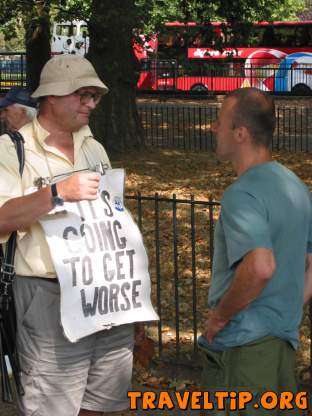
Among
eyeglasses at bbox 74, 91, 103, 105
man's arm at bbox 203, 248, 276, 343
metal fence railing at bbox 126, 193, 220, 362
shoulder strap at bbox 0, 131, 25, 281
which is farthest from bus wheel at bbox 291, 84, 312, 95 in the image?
man's arm at bbox 203, 248, 276, 343

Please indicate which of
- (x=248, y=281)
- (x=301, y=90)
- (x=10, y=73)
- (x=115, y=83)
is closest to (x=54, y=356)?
(x=248, y=281)

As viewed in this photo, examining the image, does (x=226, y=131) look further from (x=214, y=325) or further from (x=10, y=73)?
(x=10, y=73)

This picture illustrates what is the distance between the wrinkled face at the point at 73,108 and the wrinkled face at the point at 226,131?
614 millimetres

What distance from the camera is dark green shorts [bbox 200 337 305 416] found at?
331 centimetres

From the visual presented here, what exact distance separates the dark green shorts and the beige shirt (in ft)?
2.40

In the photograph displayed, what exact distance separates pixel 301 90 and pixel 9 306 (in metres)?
29.2

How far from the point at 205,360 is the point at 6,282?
0.82 metres

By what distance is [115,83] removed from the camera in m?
14.8

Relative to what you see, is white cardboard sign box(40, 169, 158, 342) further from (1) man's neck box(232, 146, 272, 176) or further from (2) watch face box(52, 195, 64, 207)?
(1) man's neck box(232, 146, 272, 176)

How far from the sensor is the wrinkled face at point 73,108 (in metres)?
3.68

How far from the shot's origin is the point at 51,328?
362 cm

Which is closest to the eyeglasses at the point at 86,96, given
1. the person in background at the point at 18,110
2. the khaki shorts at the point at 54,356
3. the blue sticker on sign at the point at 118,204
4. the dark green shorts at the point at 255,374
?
the blue sticker on sign at the point at 118,204

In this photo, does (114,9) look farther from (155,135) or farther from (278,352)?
(278,352)

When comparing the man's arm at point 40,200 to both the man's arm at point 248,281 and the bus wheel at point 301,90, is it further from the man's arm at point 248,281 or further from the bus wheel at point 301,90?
the bus wheel at point 301,90
